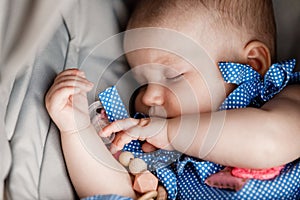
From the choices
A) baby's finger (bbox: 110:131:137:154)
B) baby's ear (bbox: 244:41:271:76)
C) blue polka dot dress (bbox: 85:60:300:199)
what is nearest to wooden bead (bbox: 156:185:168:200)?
blue polka dot dress (bbox: 85:60:300:199)

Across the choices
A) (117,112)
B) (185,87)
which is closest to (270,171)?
(185,87)

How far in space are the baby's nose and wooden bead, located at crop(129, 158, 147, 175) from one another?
0.12m

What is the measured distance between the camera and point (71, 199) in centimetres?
99

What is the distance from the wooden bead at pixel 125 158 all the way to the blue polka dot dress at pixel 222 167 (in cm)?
2

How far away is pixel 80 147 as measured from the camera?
102cm

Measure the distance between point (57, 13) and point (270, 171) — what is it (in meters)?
0.49

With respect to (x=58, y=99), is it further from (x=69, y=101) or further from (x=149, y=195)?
(x=149, y=195)

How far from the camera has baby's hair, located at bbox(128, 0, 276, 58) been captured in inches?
44.3

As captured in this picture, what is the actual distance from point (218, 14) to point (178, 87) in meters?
0.18

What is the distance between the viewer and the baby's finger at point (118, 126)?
3.51ft

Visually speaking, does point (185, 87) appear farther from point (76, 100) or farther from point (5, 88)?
point (5, 88)

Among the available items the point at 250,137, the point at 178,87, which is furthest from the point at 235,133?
the point at 178,87

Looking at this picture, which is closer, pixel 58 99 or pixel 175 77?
pixel 58 99

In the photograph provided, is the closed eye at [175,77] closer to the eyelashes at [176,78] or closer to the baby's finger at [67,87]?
the eyelashes at [176,78]
